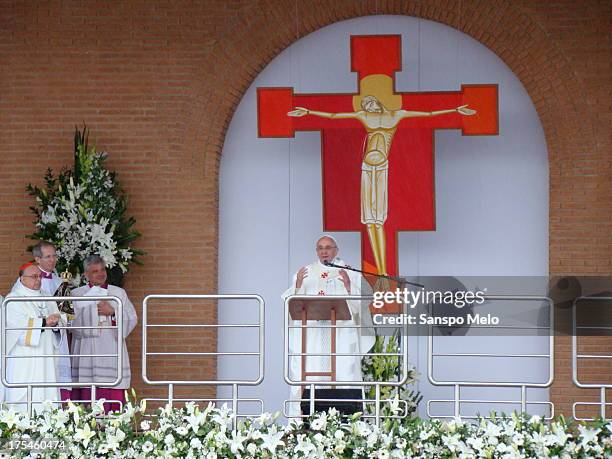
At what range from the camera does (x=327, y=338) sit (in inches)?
428

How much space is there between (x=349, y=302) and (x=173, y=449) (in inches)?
94.3

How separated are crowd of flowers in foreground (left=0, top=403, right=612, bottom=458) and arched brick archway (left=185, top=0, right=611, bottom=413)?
356 centimetres

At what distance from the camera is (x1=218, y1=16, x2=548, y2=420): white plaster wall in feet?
39.8

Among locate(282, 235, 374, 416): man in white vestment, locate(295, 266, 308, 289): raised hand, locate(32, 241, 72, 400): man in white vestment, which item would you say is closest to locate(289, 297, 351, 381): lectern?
locate(282, 235, 374, 416): man in white vestment

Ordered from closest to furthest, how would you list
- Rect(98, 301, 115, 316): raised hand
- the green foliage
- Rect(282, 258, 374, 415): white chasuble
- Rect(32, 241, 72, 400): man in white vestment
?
Rect(32, 241, 72, 400): man in white vestment
Rect(98, 301, 115, 316): raised hand
Rect(282, 258, 374, 415): white chasuble
the green foliage

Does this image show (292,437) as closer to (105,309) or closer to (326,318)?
(326,318)

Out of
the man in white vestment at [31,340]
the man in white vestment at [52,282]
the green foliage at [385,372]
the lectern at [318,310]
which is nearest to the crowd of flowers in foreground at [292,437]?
the lectern at [318,310]

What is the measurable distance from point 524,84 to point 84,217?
14.0 feet

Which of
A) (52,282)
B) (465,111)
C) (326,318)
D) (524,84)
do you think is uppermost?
(524,84)

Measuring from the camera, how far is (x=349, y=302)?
33.4 ft

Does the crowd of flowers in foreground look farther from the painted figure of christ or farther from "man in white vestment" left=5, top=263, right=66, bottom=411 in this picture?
the painted figure of christ

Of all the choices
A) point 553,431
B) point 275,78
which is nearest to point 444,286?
point 275,78

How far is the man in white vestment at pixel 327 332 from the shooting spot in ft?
34.5

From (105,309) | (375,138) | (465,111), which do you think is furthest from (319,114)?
(105,309)
